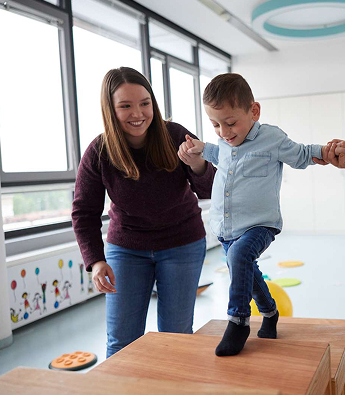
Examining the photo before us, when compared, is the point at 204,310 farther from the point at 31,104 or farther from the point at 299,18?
the point at 299,18

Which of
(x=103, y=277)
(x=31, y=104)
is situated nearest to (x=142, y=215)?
(x=103, y=277)

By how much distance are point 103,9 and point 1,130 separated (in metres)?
1.73

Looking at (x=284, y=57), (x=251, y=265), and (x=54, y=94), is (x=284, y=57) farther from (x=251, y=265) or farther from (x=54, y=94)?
A: (x=251, y=265)

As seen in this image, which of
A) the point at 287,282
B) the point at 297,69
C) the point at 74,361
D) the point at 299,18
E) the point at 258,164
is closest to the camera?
the point at 258,164

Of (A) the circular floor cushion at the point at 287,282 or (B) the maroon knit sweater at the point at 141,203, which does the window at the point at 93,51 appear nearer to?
(A) the circular floor cushion at the point at 287,282

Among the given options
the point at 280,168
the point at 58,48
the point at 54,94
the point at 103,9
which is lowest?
the point at 280,168

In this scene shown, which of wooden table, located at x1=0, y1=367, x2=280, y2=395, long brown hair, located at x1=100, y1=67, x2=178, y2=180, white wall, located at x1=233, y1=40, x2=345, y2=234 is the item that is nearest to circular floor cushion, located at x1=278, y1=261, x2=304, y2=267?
white wall, located at x1=233, y1=40, x2=345, y2=234

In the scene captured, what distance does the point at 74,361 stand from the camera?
2.53 m

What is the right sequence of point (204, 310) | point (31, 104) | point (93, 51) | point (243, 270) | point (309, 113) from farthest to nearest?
1. point (309, 113)
2. point (93, 51)
3. point (31, 104)
4. point (204, 310)
5. point (243, 270)

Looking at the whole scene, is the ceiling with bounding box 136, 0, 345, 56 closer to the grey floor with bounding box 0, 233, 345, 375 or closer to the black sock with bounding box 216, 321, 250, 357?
the grey floor with bounding box 0, 233, 345, 375

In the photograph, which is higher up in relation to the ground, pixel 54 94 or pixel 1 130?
pixel 54 94

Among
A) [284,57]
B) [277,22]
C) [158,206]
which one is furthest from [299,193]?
[158,206]

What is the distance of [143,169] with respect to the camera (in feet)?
5.32

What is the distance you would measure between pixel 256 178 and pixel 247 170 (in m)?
0.03
